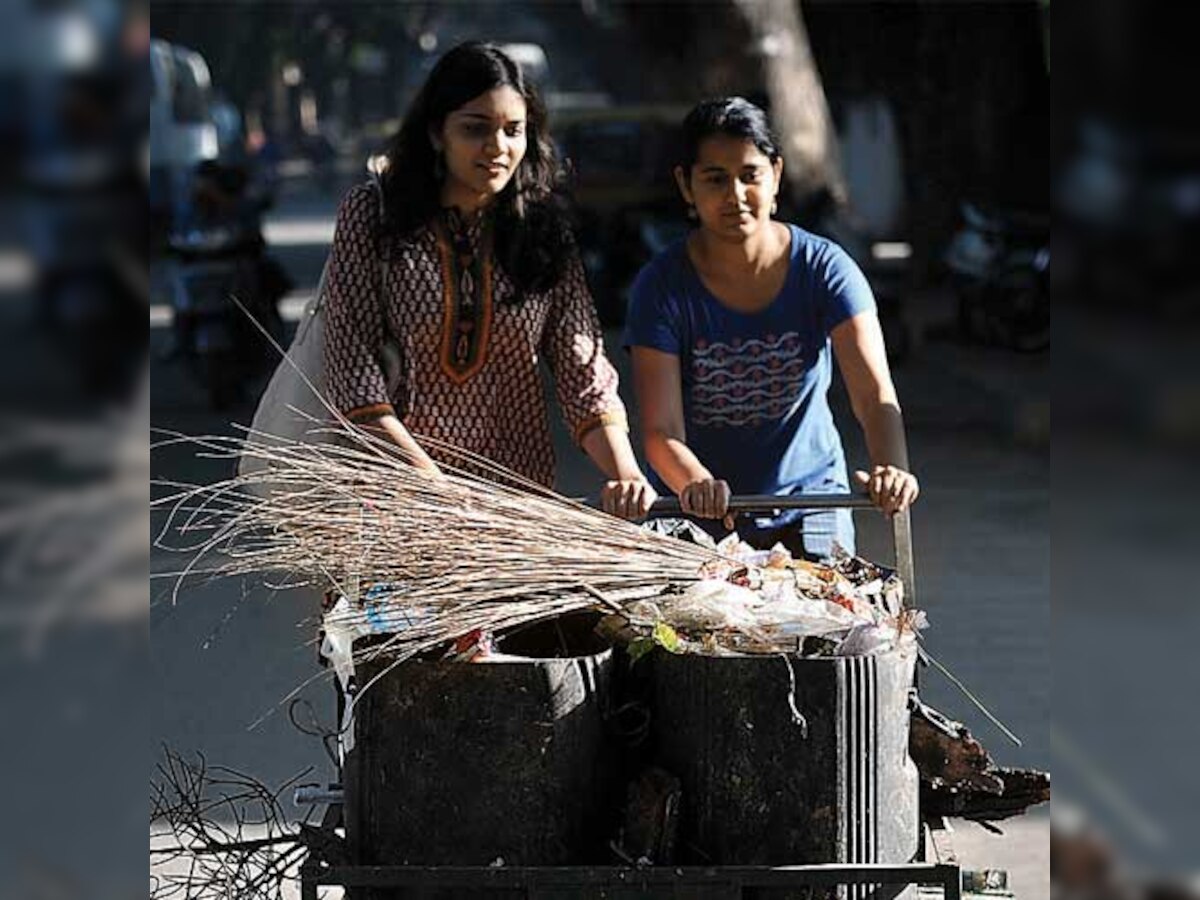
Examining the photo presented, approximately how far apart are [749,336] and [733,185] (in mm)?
254

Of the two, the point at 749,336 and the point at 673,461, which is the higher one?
the point at 749,336

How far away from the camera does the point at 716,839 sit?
2.94 metres

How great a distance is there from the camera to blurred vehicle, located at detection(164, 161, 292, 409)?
1253cm

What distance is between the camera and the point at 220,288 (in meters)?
12.5

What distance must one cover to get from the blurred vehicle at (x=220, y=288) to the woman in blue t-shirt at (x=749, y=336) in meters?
8.51

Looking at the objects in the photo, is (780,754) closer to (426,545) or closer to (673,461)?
(426,545)

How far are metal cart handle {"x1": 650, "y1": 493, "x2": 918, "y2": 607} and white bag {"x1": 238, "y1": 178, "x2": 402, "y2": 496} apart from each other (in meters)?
0.50

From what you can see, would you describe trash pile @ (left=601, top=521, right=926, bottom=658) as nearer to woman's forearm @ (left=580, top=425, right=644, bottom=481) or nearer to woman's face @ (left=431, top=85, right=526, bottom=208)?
woman's forearm @ (left=580, top=425, right=644, bottom=481)

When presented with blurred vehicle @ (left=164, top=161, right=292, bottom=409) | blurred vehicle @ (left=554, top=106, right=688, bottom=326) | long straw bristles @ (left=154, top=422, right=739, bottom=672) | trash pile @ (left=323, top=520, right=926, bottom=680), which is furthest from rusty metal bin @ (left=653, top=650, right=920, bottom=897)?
blurred vehicle @ (left=554, top=106, right=688, bottom=326)

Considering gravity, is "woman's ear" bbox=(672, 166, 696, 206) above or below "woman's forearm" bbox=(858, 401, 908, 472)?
above
